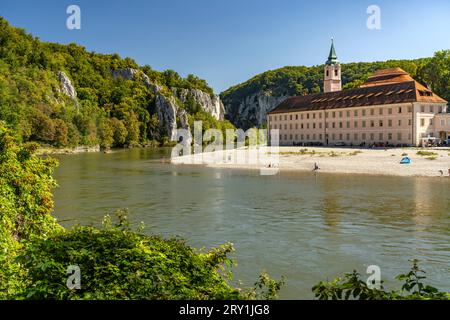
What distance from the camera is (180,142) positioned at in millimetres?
193500

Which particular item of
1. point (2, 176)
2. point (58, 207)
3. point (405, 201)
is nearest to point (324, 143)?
point (405, 201)

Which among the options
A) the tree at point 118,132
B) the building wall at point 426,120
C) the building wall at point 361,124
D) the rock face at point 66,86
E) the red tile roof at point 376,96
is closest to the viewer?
the building wall at point 426,120

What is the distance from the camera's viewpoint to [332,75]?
430 ft

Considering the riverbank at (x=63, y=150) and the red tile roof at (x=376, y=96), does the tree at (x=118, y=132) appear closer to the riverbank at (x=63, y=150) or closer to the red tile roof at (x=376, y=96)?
the riverbank at (x=63, y=150)

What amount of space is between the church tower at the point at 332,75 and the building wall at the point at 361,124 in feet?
54.8

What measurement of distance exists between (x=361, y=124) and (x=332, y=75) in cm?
3587

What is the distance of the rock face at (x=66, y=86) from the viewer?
528 feet

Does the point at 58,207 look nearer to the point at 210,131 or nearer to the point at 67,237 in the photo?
the point at 67,237

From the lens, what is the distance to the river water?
57.7ft

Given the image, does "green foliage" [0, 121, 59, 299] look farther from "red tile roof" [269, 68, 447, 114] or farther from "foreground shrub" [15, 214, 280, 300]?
"red tile roof" [269, 68, 447, 114]

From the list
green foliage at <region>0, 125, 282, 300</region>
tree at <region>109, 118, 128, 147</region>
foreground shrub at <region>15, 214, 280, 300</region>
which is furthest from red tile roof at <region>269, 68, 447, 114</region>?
foreground shrub at <region>15, 214, 280, 300</region>

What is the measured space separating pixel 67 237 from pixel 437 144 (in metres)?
85.3

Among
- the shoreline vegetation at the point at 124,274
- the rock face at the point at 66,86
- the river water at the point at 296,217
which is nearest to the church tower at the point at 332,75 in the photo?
the river water at the point at 296,217

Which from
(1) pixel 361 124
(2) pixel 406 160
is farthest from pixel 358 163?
(1) pixel 361 124
